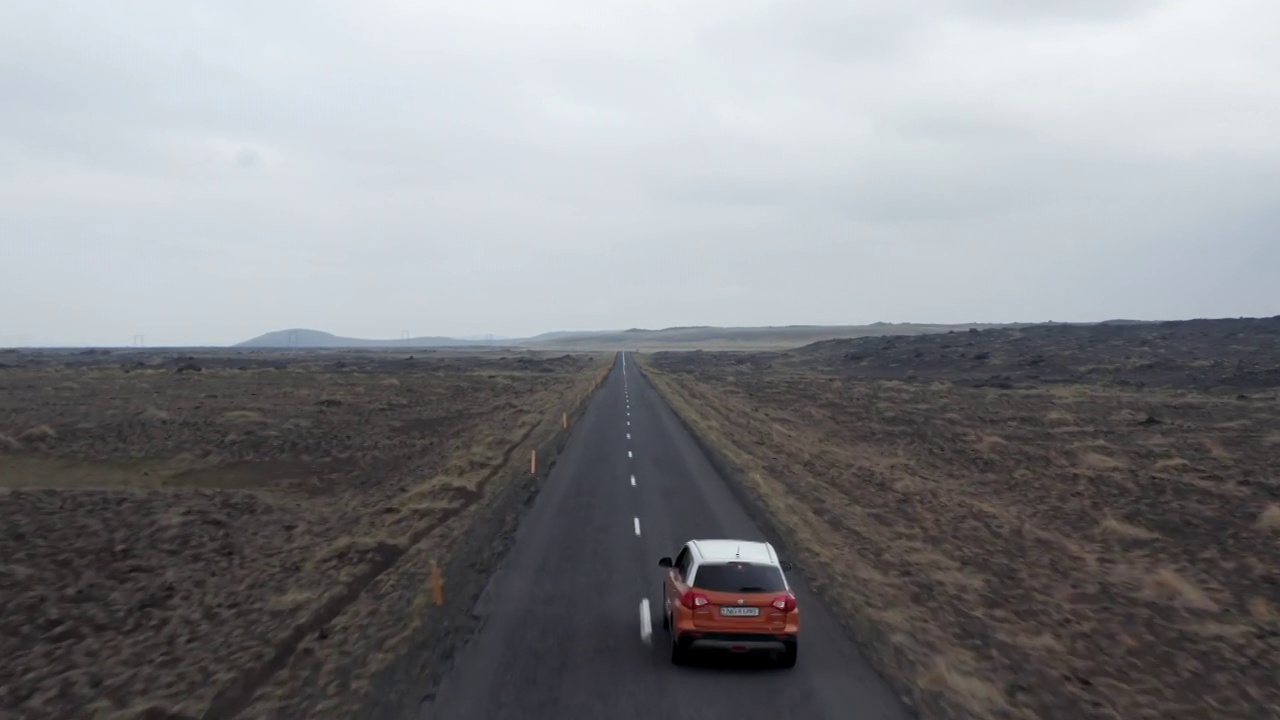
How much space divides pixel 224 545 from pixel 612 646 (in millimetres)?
13565

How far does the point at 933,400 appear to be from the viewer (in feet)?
208

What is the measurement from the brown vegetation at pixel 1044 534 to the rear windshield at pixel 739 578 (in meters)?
2.02

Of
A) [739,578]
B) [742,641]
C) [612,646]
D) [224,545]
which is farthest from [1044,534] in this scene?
[224,545]

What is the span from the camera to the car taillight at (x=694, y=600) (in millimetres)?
13125

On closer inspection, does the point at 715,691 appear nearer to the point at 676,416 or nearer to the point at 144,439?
the point at 144,439

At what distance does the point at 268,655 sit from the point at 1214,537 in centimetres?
2268

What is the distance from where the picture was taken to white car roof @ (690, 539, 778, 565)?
1372cm

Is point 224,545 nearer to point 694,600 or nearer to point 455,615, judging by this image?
point 455,615

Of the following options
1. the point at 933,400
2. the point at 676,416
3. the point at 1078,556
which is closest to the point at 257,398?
the point at 676,416

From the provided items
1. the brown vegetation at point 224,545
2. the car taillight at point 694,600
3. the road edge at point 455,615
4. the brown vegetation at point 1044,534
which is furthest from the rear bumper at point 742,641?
the brown vegetation at point 224,545

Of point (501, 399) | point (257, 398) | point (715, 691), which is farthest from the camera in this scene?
point (501, 399)

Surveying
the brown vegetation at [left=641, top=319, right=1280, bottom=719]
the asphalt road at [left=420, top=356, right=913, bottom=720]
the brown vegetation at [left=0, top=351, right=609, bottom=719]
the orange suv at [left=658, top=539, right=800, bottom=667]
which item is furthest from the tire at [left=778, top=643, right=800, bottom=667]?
the brown vegetation at [left=0, top=351, right=609, bottom=719]

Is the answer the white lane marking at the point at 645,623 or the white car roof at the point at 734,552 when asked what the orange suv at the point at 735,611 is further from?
the white lane marking at the point at 645,623

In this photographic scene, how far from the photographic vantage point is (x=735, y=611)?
13.1m
